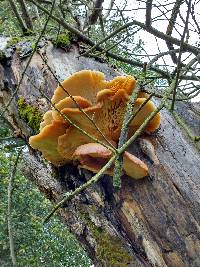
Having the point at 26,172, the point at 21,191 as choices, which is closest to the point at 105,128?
the point at 26,172

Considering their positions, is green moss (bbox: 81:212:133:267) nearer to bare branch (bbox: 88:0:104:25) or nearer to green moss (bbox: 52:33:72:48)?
green moss (bbox: 52:33:72:48)

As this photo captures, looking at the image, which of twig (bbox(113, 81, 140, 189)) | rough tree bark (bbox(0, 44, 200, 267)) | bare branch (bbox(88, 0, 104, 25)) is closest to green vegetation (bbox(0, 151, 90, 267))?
bare branch (bbox(88, 0, 104, 25))

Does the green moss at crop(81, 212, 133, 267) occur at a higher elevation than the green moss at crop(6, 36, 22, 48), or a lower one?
lower

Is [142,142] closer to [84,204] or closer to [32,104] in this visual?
[84,204]

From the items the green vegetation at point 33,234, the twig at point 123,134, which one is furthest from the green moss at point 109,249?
the green vegetation at point 33,234

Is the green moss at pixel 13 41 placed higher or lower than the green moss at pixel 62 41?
higher

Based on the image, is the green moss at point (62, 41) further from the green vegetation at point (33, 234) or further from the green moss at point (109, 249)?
the green vegetation at point (33, 234)
